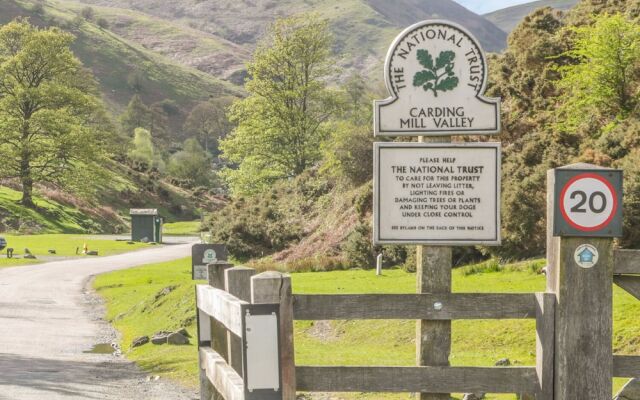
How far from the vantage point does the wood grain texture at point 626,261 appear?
7.14m

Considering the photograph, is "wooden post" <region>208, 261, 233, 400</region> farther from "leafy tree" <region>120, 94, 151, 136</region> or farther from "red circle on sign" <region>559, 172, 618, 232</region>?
"leafy tree" <region>120, 94, 151, 136</region>

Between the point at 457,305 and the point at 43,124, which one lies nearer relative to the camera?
the point at 457,305

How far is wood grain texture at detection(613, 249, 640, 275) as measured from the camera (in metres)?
7.14

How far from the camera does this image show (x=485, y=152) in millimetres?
7543

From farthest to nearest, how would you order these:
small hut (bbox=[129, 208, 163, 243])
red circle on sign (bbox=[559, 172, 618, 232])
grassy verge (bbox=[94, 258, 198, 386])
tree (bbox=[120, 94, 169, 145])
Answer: tree (bbox=[120, 94, 169, 145])
small hut (bbox=[129, 208, 163, 243])
grassy verge (bbox=[94, 258, 198, 386])
red circle on sign (bbox=[559, 172, 618, 232])

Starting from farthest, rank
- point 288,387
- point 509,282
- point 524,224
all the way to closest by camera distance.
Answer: point 524,224
point 509,282
point 288,387

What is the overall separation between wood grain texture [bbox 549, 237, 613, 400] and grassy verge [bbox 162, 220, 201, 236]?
2816 inches

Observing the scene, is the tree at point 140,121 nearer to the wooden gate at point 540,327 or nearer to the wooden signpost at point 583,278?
the wooden gate at point 540,327

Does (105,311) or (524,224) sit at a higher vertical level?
(524,224)

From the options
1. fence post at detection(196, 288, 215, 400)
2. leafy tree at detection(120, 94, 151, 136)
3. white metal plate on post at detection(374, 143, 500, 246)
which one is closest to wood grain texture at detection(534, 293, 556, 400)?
white metal plate on post at detection(374, 143, 500, 246)

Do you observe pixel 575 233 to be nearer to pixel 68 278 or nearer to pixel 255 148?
pixel 68 278

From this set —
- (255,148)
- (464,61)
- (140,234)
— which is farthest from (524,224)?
(140,234)

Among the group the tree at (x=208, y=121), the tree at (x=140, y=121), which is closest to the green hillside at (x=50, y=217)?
the tree at (x=140, y=121)

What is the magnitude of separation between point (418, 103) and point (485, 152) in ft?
2.32
